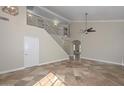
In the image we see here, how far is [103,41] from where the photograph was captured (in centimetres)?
1032

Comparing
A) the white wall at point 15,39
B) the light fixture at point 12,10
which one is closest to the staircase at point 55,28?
the white wall at point 15,39

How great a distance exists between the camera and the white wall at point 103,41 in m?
9.60

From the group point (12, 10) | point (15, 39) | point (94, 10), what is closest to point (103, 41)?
point (94, 10)

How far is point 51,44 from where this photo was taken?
8891 millimetres

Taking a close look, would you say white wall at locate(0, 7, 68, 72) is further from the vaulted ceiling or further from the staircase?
the vaulted ceiling

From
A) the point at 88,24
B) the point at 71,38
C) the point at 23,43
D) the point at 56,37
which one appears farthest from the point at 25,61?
the point at 88,24

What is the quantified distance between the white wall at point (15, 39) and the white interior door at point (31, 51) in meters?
0.29

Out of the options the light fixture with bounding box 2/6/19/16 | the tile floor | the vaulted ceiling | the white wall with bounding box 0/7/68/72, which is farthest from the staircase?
the tile floor

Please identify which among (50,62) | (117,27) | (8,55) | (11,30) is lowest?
(50,62)

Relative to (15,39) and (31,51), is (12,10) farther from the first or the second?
(31,51)

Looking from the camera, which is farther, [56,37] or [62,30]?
[62,30]

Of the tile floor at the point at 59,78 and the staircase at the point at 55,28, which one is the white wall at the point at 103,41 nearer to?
the staircase at the point at 55,28

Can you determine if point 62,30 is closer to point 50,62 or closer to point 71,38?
point 71,38

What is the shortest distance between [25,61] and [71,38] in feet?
18.1
